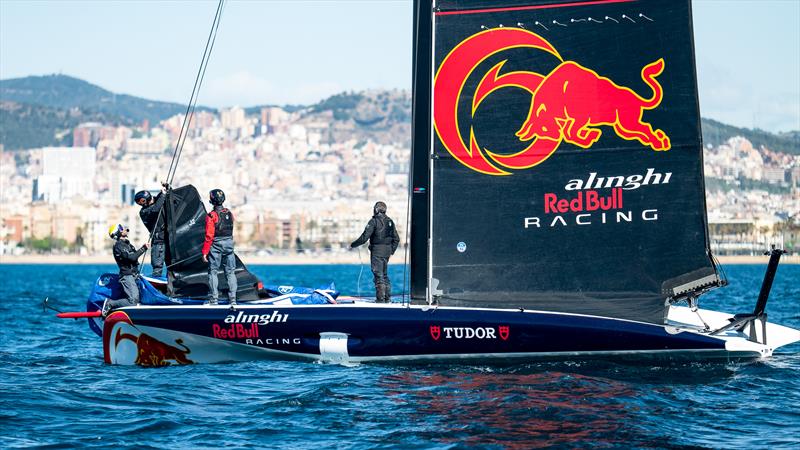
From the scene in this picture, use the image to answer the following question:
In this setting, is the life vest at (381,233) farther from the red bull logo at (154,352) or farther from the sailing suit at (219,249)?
the red bull logo at (154,352)

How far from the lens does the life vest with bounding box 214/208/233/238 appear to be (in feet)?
51.7

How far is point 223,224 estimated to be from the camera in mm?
15789

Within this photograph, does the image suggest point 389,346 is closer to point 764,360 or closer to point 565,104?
point 565,104

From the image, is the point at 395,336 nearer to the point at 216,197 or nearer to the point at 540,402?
the point at 540,402

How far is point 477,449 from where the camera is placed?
1074 centimetres

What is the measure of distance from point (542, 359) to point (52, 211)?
190197 millimetres

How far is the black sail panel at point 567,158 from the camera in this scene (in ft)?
48.0

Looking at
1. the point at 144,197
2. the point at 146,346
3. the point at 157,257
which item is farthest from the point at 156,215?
the point at 146,346

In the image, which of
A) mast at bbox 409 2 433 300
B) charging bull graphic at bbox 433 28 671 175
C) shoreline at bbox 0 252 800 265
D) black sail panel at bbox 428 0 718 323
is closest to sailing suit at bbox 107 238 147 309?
mast at bbox 409 2 433 300

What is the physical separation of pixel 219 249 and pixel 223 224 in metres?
0.32

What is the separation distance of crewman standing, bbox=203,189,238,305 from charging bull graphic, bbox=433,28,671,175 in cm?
297

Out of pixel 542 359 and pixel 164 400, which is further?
pixel 542 359

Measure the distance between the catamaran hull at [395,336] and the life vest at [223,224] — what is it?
1.02 metres

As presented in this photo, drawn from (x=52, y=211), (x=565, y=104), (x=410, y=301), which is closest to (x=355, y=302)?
(x=410, y=301)
